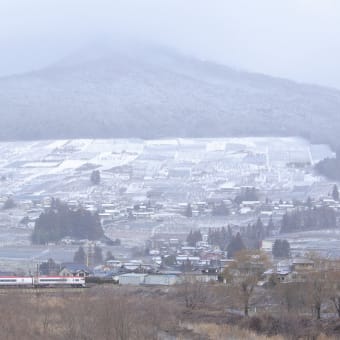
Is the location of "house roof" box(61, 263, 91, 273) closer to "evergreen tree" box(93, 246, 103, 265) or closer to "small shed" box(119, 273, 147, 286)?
"evergreen tree" box(93, 246, 103, 265)

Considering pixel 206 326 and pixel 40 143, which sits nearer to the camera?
pixel 206 326

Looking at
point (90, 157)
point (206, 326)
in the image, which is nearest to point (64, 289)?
point (206, 326)

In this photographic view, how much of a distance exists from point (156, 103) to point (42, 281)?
144 feet

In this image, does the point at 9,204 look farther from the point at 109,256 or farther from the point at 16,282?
the point at 16,282

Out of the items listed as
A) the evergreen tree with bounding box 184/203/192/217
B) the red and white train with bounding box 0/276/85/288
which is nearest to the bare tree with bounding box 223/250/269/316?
the red and white train with bounding box 0/276/85/288

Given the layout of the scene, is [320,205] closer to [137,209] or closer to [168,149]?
[137,209]

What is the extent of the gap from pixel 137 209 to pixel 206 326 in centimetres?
2273

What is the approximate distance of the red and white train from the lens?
28422 millimetres

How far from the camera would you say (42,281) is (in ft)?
94.9

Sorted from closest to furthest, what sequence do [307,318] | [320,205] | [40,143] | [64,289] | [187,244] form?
[307,318] → [64,289] → [187,244] → [320,205] → [40,143]

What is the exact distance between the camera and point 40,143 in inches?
2419

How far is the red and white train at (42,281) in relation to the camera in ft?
93.2

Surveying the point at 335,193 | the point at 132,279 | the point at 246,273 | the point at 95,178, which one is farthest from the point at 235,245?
the point at 95,178

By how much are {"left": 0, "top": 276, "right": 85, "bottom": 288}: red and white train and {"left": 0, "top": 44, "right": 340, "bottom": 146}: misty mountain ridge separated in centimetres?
3419
